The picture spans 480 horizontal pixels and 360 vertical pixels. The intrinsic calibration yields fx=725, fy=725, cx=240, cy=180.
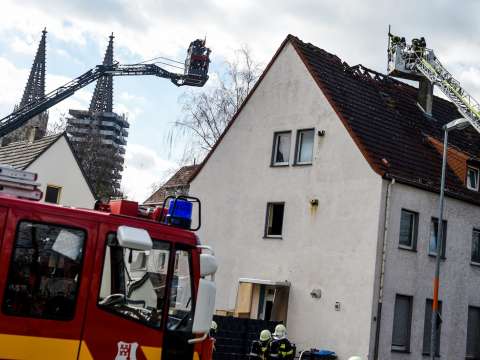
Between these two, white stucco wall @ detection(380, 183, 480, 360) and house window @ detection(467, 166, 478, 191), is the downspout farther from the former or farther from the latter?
house window @ detection(467, 166, 478, 191)

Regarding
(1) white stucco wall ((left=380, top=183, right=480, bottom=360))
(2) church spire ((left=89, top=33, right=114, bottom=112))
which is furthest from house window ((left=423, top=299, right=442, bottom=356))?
(2) church spire ((left=89, top=33, right=114, bottom=112))

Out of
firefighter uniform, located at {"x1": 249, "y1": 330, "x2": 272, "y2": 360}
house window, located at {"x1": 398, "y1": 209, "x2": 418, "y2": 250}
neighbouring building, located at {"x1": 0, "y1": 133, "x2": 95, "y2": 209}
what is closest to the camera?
firefighter uniform, located at {"x1": 249, "y1": 330, "x2": 272, "y2": 360}

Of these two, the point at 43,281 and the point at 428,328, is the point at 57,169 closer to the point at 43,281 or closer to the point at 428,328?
the point at 428,328

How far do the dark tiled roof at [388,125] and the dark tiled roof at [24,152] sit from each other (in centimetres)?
1368

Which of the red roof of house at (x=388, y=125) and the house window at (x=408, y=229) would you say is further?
the red roof of house at (x=388, y=125)

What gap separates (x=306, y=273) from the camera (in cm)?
2327

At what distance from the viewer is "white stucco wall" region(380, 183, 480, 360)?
2214cm

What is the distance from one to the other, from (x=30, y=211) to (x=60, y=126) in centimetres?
5585

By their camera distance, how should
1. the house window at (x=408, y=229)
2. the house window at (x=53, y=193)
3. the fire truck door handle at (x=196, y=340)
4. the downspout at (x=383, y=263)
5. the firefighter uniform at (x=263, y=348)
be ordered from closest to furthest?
the fire truck door handle at (x=196, y=340), the firefighter uniform at (x=263, y=348), the downspout at (x=383, y=263), the house window at (x=408, y=229), the house window at (x=53, y=193)

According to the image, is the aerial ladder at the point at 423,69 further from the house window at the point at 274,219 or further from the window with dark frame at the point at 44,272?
the window with dark frame at the point at 44,272

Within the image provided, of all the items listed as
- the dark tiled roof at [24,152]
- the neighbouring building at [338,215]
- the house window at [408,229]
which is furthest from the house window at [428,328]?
the dark tiled roof at [24,152]

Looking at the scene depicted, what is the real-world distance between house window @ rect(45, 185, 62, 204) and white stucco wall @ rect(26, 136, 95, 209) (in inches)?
6.8

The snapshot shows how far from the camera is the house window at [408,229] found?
2298cm

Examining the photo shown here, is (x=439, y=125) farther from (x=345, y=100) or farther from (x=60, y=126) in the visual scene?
(x=60, y=126)
